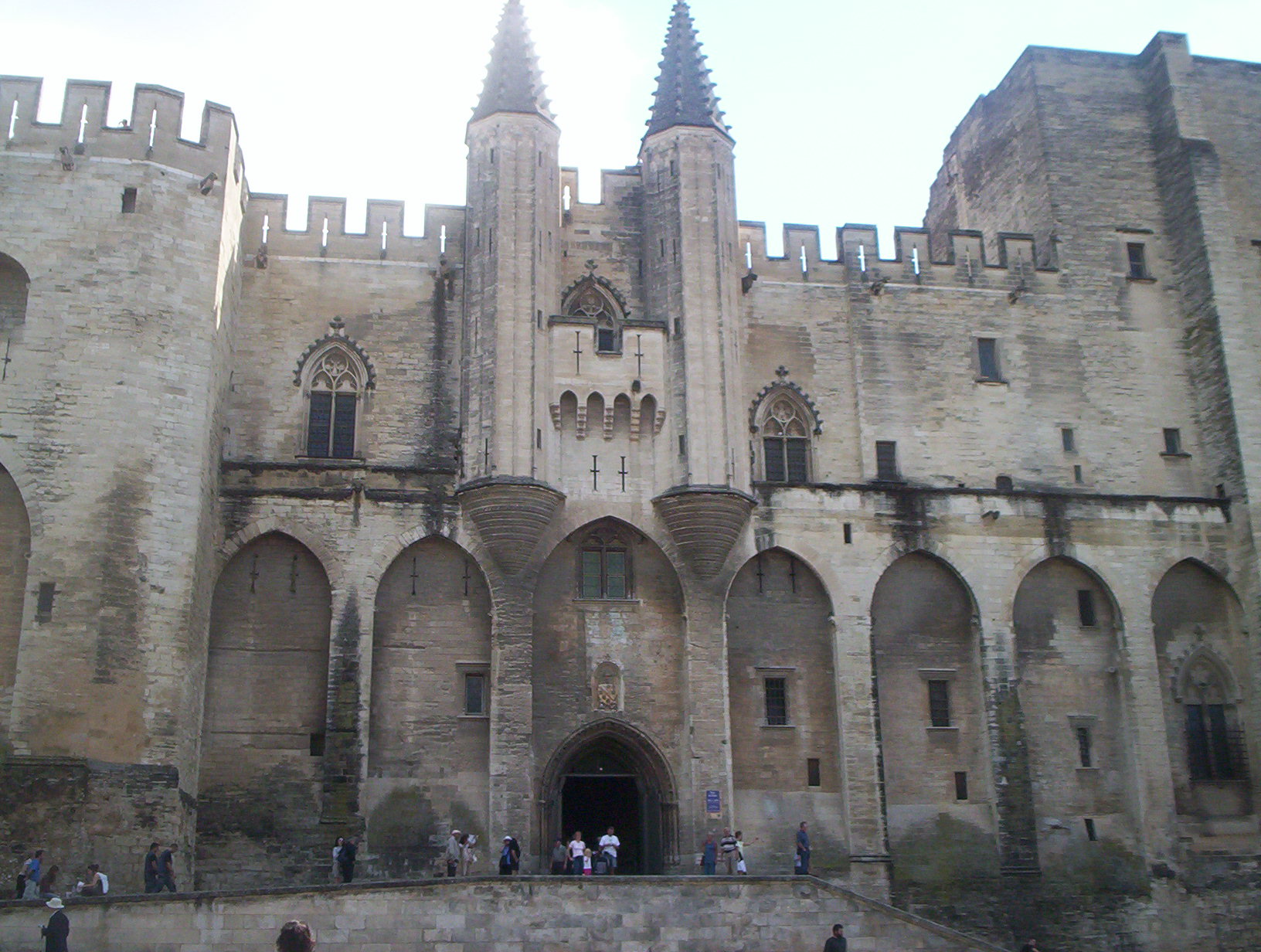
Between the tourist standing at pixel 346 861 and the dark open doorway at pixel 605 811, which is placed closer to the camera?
the tourist standing at pixel 346 861

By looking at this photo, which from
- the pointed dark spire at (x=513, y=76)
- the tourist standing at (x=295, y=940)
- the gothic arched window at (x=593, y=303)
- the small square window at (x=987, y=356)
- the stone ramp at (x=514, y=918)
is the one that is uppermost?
the pointed dark spire at (x=513, y=76)

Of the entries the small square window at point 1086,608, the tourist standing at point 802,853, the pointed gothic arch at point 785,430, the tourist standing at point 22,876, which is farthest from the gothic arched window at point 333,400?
the small square window at point 1086,608

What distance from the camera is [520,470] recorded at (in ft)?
85.0

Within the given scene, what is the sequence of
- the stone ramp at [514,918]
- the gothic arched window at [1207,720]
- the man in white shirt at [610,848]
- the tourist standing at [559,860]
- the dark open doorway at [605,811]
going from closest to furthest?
the stone ramp at [514,918] < the tourist standing at [559,860] < the man in white shirt at [610,848] < the dark open doorway at [605,811] < the gothic arched window at [1207,720]

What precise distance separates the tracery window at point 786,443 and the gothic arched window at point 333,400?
326 inches

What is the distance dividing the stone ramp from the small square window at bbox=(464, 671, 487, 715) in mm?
5785

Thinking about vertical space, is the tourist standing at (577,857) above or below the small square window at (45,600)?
below

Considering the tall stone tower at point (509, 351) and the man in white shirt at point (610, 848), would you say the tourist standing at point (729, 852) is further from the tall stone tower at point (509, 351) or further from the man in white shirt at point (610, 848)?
the tall stone tower at point (509, 351)

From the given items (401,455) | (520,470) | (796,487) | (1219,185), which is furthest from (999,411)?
(401,455)

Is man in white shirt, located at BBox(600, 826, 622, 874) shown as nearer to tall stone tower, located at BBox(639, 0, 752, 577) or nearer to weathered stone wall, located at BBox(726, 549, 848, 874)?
weathered stone wall, located at BBox(726, 549, 848, 874)

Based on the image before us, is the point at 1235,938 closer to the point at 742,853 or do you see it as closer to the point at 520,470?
the point at 742,853

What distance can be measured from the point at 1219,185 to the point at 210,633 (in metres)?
23.7

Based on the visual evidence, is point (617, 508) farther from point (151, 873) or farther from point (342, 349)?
point (151, 873)

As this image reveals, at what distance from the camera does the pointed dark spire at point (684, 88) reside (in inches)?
1147
